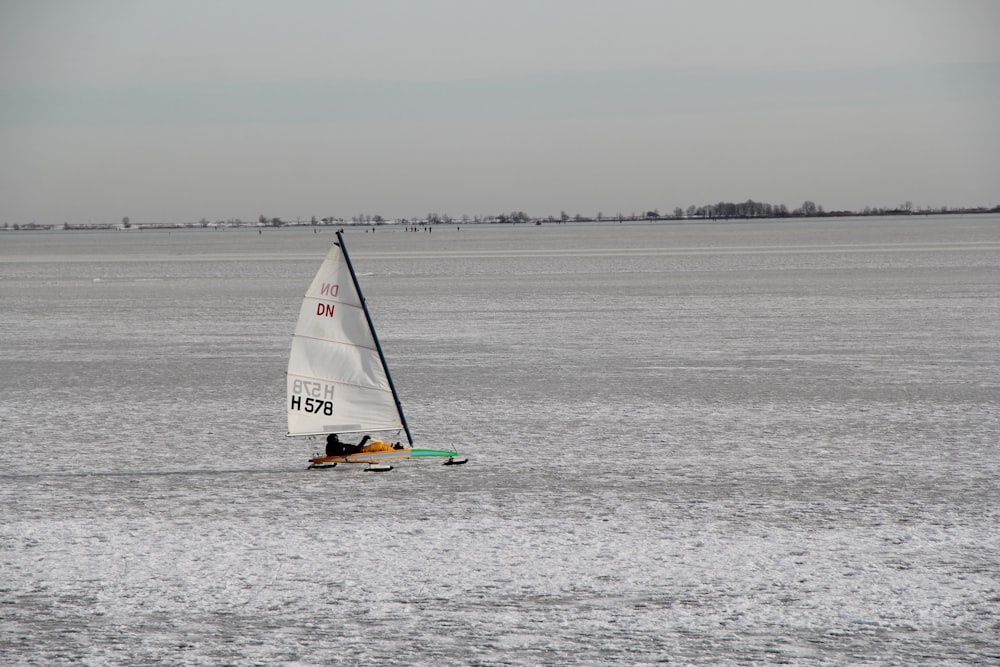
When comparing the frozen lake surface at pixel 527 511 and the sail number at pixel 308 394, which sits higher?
the sail number at pixel 308 394

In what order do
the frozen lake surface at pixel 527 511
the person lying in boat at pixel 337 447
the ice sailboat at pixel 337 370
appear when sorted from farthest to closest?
the person lying in boat at pixel 337 447 → the ice sailboat at pixel 337 370 → the frozen lake surface at pixel 527 511

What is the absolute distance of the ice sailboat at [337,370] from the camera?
12516 millimetres

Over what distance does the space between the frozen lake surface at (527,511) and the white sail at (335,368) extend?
0.61 m

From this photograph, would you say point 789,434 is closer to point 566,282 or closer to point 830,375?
point 830,375

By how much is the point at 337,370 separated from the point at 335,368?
0.10ft

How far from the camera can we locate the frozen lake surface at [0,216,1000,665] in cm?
765

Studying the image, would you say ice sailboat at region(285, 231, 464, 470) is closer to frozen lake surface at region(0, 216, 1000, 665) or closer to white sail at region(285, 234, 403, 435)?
white sail at region(285, 234, 403, 435)

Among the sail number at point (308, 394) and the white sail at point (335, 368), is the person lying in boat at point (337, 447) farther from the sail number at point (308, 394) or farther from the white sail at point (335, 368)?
the sail number at point (308, 394)

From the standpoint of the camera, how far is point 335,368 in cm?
1260

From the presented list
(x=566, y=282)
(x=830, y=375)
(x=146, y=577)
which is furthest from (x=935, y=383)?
(x=566, y=282)

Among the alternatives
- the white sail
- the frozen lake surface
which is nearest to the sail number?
the white sail

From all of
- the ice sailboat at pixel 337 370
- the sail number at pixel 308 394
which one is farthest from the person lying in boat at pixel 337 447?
the sail number at pixel 308 394

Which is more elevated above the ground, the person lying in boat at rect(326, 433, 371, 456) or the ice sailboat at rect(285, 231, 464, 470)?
the ice sailboat at rect(285, 231, 464, 470)

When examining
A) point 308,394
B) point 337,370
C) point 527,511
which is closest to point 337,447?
point 308,394
